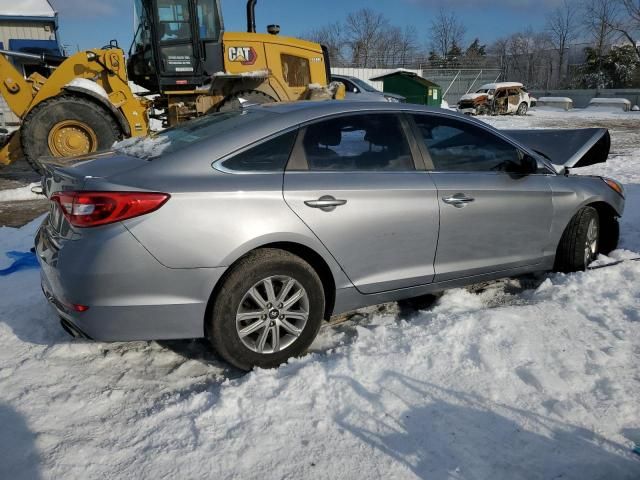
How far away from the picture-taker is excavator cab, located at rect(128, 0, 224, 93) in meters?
8.43

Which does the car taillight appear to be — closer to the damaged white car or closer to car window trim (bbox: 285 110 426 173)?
car window trim (bbox: 285 110 426 173)

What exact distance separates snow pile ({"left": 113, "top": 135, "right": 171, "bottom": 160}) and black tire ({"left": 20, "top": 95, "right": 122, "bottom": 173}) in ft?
17.3

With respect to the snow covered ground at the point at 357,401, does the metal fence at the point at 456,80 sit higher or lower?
higher

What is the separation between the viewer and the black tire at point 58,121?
8.12 meters

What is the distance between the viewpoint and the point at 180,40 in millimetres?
8555

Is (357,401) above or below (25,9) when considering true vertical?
below

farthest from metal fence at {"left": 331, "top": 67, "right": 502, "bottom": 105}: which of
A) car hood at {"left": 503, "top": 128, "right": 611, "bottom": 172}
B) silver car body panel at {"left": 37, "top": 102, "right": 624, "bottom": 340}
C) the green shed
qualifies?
silver car body panel at {"left": 37, "top": 102, "right": 624, "bottom": 340}

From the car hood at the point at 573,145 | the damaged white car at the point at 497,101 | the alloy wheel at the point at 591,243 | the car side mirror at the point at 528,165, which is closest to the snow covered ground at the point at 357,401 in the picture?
the alloy wheel at the point at 591,243

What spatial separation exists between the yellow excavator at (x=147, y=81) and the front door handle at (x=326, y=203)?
5.62 metres

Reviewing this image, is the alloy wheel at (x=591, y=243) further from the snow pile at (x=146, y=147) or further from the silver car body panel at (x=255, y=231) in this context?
the snow pile at (x=146, y=147)

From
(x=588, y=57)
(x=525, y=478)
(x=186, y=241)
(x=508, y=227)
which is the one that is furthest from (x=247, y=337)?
(x=588, y=57)

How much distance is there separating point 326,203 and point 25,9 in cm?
2112

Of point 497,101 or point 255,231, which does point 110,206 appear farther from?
point 497,101

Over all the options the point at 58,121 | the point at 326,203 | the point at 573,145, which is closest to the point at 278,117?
the point at 326,203
